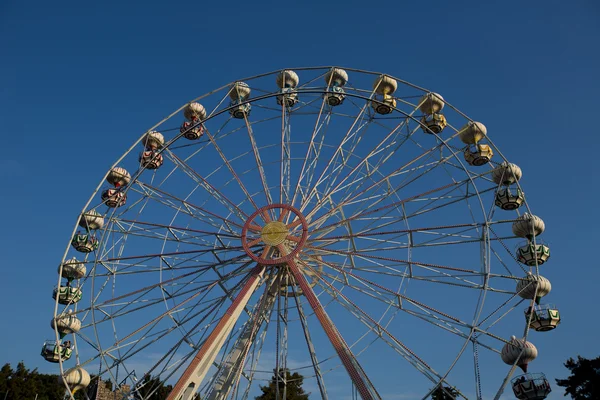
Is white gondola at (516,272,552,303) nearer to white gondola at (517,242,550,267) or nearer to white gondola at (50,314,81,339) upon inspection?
white gondola at (517,242,550,267)

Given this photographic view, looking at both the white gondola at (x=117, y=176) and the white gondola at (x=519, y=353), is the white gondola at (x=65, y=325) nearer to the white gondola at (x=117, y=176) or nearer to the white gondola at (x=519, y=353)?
the white gondola at (x=117, y=176)

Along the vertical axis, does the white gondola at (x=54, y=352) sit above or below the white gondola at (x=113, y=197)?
below

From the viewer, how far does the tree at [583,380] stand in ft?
91.2

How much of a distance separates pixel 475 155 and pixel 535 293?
562 cm

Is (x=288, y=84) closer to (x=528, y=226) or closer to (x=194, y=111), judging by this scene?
(x=194, y=111)

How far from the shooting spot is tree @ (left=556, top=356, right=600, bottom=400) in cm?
2781

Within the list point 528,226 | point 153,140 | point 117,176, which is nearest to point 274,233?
point 153,140

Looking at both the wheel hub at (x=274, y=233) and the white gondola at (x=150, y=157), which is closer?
the wheel hub at (x=274, y=233)

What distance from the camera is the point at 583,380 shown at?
28.6 m

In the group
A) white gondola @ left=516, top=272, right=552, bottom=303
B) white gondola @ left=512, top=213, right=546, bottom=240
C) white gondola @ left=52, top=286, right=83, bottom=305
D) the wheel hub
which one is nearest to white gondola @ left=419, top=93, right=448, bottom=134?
white gondola @ left=512, top=213, right=546, bottom=240

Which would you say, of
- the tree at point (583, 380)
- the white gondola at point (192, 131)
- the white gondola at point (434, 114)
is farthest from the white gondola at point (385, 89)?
the tree at point (583, 380)

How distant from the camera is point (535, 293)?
17984 mm

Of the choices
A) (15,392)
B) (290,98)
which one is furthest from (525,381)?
(15,392)

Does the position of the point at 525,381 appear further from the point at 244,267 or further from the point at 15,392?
the point at 15,392
